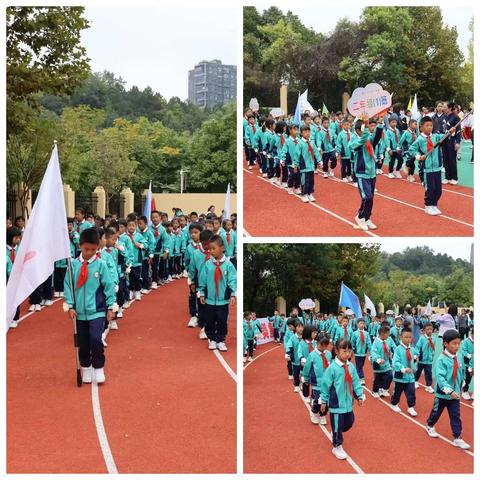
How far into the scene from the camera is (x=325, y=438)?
561 centimetres

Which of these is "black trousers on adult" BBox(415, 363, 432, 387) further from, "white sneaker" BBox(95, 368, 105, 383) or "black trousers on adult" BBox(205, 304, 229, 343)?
"white sneaker" BBox(95, 368, 105, 383)

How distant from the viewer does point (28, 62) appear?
9.99m

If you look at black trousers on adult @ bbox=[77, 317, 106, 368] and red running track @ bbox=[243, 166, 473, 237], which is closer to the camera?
red running track @ bbox=[243, 166, 473, 237]

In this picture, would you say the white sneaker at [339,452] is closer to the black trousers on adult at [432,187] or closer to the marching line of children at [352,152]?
the marching line of children at [352,152]

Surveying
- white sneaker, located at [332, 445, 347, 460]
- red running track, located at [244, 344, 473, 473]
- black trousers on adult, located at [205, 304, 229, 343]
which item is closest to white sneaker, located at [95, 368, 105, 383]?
red running track, located at [244, 344, 473, 473]

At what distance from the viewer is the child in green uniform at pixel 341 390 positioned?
18.1 ft

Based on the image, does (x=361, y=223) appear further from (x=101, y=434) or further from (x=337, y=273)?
(x=101, y=434)

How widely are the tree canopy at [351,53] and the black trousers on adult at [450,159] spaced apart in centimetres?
68

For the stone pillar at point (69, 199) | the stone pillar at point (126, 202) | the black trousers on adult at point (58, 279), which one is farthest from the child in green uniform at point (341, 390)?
the stone pillar at point (126, 202)

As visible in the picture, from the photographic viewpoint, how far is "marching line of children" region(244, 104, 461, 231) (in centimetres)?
521

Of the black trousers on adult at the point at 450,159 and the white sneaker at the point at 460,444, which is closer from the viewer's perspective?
the white sneaker at the point at 460,444

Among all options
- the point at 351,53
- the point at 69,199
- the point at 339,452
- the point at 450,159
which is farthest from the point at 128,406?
the point at 69,199

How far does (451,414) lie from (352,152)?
2.30 metres
